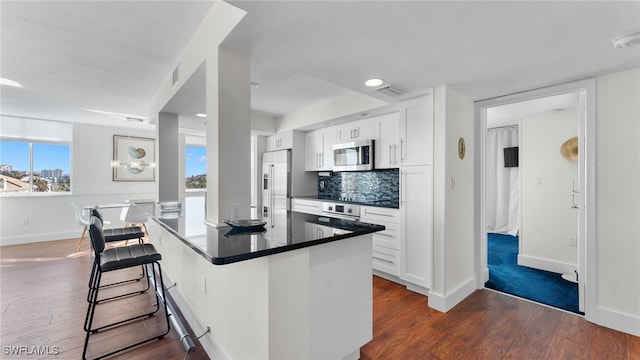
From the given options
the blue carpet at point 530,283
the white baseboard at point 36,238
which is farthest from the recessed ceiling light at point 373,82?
the white baseboard at point 36,238

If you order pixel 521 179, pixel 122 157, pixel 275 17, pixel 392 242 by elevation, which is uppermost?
pixel 275 17

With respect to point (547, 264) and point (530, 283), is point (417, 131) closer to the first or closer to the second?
point (530, 283)

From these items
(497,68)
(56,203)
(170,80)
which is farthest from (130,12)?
(56,203)

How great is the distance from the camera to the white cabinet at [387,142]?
3516mm

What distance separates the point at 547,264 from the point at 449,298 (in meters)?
2.06

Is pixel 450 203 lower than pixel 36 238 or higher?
higher

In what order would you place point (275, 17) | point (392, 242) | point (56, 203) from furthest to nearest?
point (56, 203) → point (392, 242) → point (275, 17)

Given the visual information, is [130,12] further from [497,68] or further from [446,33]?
[497,68]

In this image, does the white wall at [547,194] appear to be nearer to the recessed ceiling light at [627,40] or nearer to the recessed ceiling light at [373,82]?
the recessed ceiling light at [627,40]

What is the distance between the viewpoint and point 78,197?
5.45m

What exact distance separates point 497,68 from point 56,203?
7.47 meters

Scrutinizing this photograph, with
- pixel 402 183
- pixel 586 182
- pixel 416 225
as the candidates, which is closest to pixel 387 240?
pixel 416 225

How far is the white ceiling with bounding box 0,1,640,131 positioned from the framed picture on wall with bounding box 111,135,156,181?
118 inches

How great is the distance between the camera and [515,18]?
148cm
